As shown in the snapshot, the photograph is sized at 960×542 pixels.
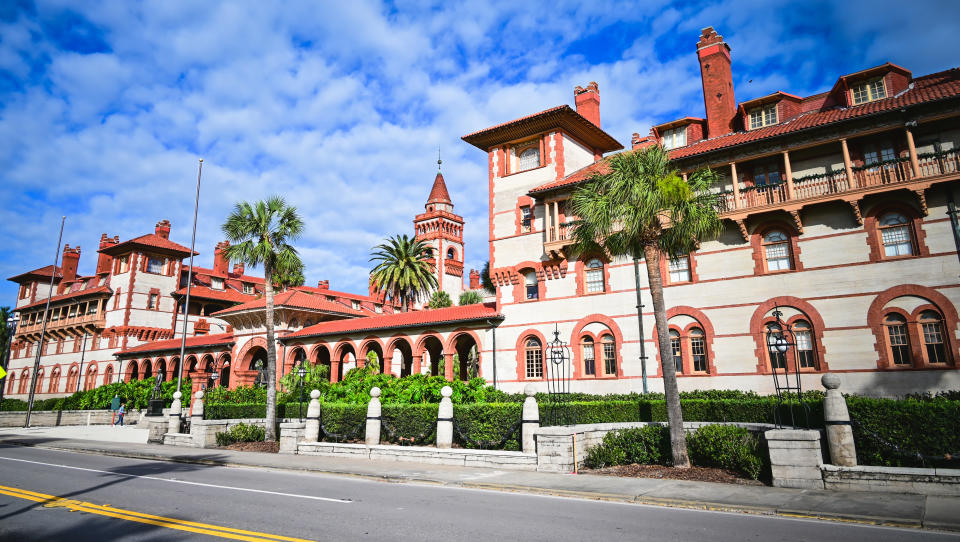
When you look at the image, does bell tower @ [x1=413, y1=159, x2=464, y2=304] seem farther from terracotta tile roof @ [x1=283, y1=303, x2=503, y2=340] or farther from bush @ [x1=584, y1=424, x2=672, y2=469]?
bush @ [x1=584, y1=424, x2=672, y2=469]

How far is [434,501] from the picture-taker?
34.3ft

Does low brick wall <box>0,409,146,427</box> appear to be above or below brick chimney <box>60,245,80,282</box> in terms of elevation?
below

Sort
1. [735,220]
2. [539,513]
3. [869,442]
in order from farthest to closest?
[735,220] < [869,442] < [539,513]

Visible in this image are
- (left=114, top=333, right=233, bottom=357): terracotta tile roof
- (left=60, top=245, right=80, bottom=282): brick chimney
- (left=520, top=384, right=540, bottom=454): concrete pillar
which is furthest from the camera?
(left=60, top=245, right=80, bottom=282): brick chimney

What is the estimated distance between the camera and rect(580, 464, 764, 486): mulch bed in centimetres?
1219

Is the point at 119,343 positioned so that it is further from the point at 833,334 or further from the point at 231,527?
the point at 833,334

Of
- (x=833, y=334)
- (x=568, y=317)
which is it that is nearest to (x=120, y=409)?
(x=568, y=317)

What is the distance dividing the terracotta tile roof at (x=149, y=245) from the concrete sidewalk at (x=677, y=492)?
1694 inches

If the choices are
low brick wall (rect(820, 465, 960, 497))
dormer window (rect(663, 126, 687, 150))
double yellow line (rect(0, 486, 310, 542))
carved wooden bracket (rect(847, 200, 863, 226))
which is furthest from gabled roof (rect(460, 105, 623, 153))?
double yellow line (rect(0, 486, 310, 542))

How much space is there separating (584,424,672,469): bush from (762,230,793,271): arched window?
1186cm

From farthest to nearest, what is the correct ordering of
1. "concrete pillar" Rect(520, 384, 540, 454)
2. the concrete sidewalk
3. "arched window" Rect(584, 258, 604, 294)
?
1. "arched window" Rect(584, 258, 604, 294)
2. "concrete pillar" Rect(520, 384, 540, 454)
3. the concrete sidewalk

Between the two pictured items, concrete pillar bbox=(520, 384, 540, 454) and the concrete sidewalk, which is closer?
the concrete sidewalk

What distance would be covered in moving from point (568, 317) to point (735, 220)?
8.98 metres

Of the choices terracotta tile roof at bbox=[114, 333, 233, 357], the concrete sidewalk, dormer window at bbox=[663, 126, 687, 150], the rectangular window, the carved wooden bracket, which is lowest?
the concrete sidewalk
